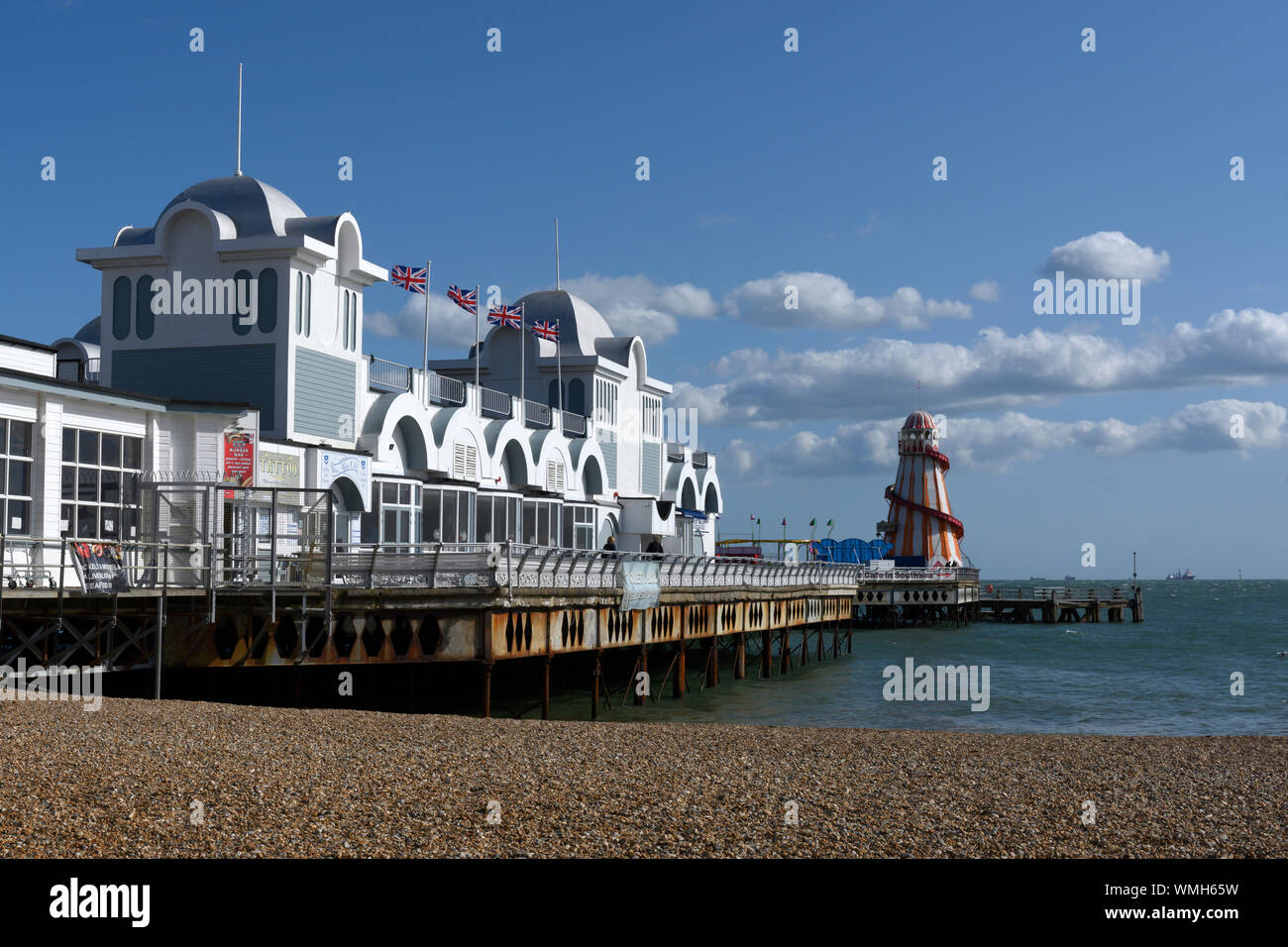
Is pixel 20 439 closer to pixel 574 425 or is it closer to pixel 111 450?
pixel 111 450

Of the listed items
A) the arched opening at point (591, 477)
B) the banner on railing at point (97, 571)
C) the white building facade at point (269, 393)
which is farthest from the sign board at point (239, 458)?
the arched opening at point (591, 477)

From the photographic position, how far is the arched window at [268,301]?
28.2 metres

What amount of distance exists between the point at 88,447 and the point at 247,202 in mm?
10286

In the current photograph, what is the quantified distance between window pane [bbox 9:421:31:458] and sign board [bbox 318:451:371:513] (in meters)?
7.55

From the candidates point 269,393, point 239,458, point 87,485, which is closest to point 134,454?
point 87,485

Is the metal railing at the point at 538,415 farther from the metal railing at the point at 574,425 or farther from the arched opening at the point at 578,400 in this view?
the arched opening at the point at 578,400

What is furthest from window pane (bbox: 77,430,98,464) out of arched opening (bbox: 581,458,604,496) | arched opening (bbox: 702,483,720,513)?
arched opening (bbox: 702,483,720,513)

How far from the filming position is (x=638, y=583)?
2677cm

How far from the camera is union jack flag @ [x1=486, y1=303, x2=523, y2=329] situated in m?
41.8

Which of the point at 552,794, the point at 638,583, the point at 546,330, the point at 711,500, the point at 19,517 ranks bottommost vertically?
the point at 552,794

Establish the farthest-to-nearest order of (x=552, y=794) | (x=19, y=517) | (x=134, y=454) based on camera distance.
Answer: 1. (x=134, y=454)
2. (x=19, y=517)
3. (x=552, y=794)

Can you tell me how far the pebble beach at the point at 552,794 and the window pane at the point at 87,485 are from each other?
227 inches
